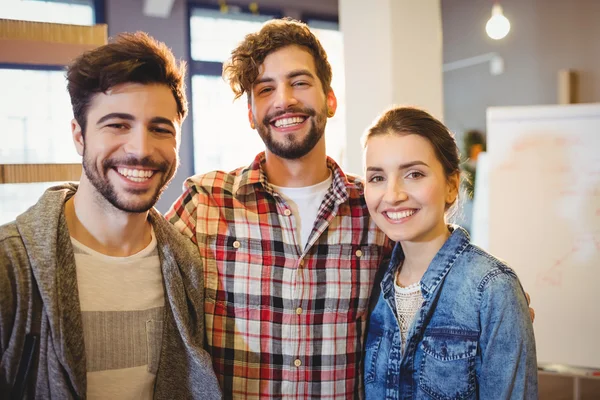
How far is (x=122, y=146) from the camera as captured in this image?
133 centimetres

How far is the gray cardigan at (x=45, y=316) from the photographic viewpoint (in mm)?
1132

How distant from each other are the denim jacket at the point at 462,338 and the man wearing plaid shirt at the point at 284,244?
0.18 metres

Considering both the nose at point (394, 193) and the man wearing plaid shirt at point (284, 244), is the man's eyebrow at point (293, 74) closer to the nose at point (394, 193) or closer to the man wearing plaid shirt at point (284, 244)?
the man wearing plaid shirt at point (284, 244)

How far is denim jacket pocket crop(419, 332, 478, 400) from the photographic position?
4.42ft

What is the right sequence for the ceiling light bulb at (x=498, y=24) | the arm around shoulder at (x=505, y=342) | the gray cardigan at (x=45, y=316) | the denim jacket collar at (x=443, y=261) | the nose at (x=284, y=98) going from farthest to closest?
the ceiling light bulb at (x=498, y=24)
the nose at (x=284, y=98)
the denim jacket collar at (x=443, y=261)
the arm around shoulder at (x=505, y=342)
the gray cardigan at (x=45, y=316)

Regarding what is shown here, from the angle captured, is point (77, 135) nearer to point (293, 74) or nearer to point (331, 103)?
point (293, 74)

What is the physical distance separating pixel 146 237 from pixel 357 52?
205 centimetres

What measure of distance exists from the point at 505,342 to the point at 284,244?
0.70 m

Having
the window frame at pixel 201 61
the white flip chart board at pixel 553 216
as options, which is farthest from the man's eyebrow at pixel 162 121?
the window frame at pixel 201 61

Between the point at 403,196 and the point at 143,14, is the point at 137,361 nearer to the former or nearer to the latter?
the point at 403,196

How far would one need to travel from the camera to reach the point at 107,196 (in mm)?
1329

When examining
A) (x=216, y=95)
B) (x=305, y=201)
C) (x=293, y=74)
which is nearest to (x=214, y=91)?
(x=216, y=95)

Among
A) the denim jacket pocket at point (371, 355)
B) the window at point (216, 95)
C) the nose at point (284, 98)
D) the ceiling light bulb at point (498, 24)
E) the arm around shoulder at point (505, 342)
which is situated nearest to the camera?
the arm around shoulder at point (505, 342)

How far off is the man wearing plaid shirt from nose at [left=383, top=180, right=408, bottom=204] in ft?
0.80
